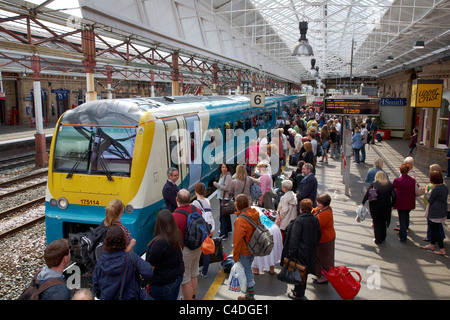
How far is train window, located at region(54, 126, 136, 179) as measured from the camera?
636 cm

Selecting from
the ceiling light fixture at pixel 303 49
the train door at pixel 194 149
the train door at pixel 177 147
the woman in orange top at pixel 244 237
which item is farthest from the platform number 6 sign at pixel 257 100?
the woman in orange top at pixel 244 237

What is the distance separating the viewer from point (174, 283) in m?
4.23

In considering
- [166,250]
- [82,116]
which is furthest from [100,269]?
[82,116]

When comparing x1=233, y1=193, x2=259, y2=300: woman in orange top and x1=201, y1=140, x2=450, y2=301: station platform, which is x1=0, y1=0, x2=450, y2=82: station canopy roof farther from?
x1=233, y1=193, x2=259, y2=300: woman in orange top

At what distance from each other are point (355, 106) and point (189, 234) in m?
7.23

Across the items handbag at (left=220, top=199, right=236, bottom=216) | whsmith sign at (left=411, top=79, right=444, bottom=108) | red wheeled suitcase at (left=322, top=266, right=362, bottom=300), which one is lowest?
red wheeled suitcase at (left=322, top=266, right=362, bottom=300)

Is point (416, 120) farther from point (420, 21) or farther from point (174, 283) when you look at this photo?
point (174, 283)

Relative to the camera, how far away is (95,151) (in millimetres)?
6508

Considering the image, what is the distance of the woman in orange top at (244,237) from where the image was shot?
Result: 15.9 feet

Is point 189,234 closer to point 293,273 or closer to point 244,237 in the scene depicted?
point 244,237

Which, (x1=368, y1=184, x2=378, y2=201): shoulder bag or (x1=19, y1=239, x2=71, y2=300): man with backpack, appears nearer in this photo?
(x1=19, y1=239, x2=71, y2=300): man with backpack

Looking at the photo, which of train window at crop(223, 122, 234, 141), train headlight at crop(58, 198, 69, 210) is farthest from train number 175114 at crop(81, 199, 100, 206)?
train window at crop(223, 122, 234, 141)

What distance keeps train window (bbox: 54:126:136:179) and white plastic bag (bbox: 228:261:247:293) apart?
2438mm

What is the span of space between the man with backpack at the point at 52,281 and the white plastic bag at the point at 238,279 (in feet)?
7.58
